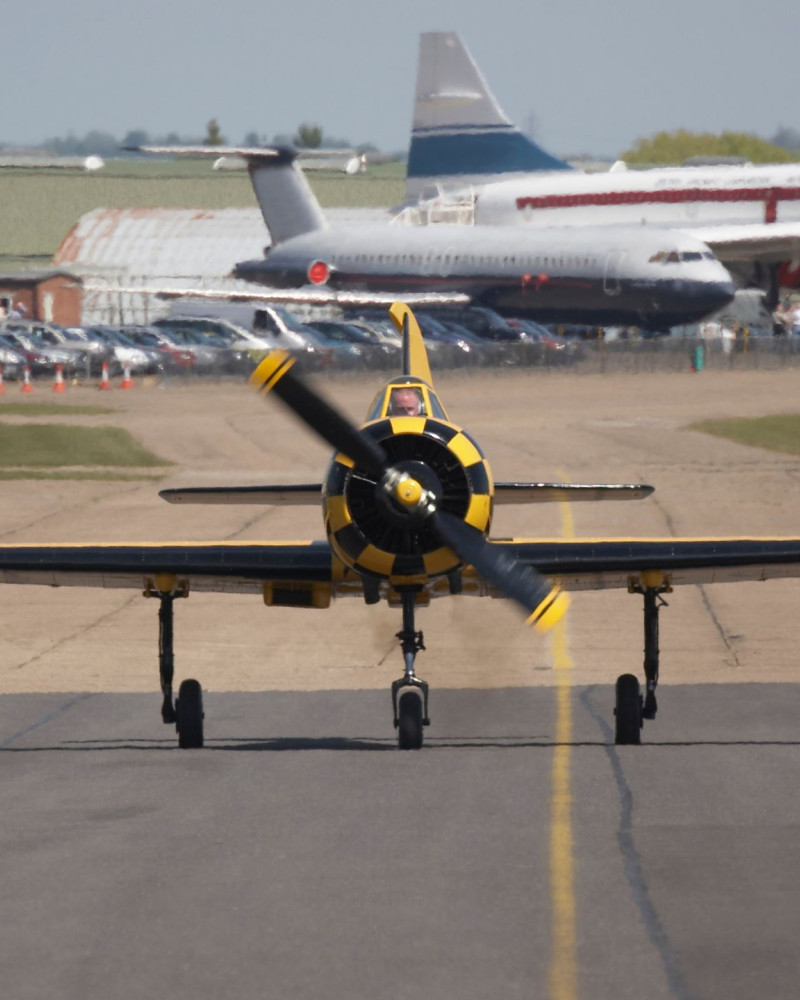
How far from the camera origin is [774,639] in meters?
21.0

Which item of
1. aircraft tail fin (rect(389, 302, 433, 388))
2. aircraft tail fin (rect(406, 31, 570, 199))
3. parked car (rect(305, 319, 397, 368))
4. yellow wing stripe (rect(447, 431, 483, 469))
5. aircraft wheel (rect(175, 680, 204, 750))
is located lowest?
parked car (rect(305, 319, 397, 368))

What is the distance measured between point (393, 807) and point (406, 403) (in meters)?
3.15

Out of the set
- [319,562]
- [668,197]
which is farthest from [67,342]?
[319,562]

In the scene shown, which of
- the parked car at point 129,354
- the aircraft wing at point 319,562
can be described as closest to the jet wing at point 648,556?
the aircraft wing at point 319,562

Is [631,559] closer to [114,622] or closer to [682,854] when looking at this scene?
[682,854]

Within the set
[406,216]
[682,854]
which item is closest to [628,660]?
[682,854]

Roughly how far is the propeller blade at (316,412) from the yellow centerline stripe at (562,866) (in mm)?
2327

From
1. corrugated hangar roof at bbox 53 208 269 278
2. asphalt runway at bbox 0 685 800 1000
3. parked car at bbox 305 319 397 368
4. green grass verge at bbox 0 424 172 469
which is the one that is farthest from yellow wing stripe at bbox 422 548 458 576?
corrugated hangar roof at bbox 53 208 269 278

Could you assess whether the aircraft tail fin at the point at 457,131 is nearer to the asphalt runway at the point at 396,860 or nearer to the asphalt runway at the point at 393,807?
the asphalt runway at the point at 393,807

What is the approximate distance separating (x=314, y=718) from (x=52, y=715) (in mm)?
2150

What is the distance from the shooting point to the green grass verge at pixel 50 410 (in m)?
51.5

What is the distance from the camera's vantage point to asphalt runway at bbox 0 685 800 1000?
7.61 meters

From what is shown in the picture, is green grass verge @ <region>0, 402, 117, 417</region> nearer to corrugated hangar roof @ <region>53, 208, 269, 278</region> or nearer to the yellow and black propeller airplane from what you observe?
the yellow and black propeller airplane

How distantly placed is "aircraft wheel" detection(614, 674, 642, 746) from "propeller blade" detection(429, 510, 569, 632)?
123 cm
